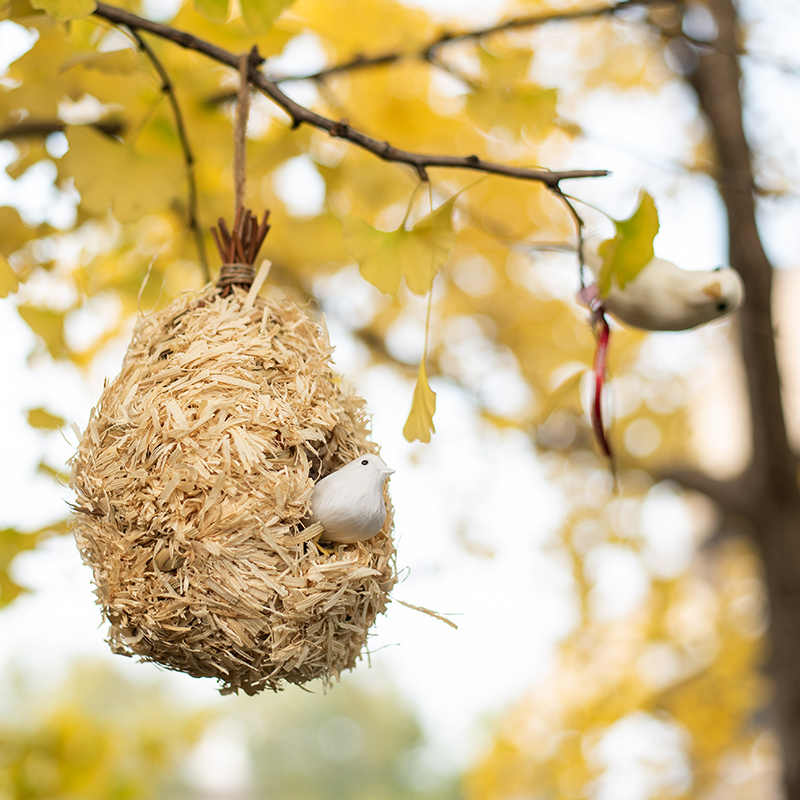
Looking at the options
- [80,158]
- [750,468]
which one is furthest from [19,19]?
[750,468]

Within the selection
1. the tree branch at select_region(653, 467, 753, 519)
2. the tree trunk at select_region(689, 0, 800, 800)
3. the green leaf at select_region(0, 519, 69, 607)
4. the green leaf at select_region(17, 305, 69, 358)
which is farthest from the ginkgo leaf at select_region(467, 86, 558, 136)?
the tree branch at select_region(653, 467, 753, 519)

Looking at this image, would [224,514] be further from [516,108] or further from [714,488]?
[714,488]

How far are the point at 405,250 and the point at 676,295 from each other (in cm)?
19

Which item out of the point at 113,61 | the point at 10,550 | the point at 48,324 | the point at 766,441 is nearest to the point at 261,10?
the point at 113,61

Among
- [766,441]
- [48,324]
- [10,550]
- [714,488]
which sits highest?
[48,324]

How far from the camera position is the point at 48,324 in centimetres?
73

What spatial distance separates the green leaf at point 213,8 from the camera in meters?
0.55

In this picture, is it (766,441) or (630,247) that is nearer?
(630,247)

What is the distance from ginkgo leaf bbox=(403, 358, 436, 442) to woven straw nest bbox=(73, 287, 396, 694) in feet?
0.15

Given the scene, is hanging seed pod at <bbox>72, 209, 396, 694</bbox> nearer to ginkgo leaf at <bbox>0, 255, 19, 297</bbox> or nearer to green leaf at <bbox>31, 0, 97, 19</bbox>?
ginkgo leaf at <bbox>0, 255, 19, 297</bbox>

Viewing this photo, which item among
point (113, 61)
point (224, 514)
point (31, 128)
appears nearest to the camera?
point (224, 514)

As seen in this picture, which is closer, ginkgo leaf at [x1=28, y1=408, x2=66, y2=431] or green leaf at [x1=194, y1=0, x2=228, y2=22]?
green leaf at [x1=194, y1=0, x2=228, y2=22]

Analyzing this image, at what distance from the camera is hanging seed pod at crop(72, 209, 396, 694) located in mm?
397

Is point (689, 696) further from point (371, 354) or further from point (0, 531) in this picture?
point (0, 531)
